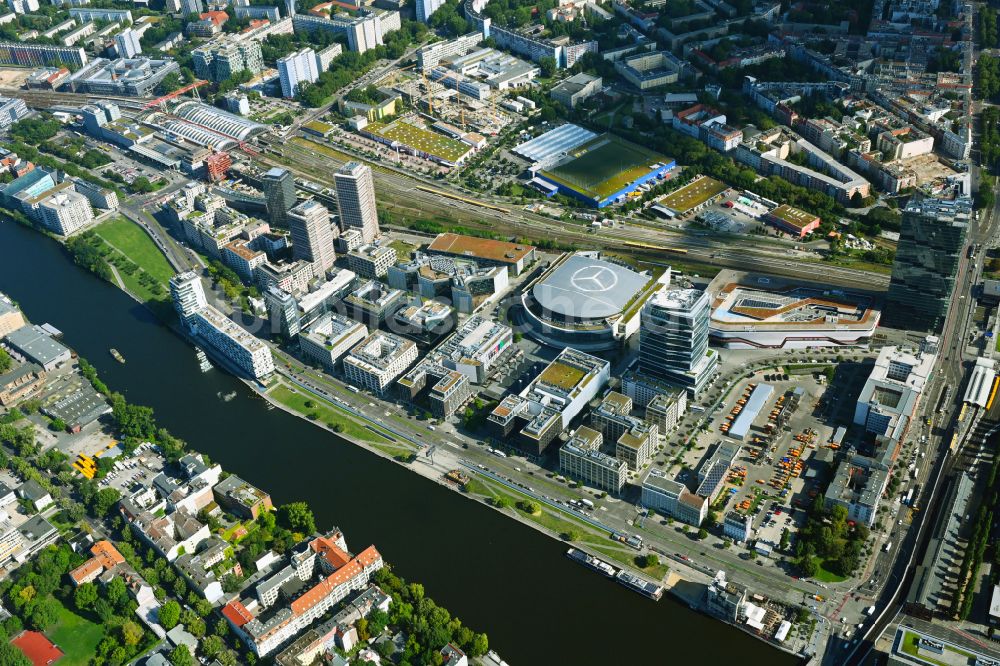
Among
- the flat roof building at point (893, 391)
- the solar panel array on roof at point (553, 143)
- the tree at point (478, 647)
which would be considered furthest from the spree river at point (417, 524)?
the solar panel array on roof at point (553, 143)

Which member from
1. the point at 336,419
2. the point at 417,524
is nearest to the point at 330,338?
the point at 336,419

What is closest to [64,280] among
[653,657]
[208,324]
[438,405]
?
[208,324]

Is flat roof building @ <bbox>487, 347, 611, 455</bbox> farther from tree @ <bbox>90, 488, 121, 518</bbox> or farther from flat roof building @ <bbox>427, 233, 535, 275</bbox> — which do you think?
tree @ <bbox>90, 488, 121, 518</bbox>

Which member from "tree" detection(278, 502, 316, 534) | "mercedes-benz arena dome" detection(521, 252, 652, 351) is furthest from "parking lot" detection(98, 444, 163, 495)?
"mercedes-benz arena dome" detection(521, 252, 652, 351)

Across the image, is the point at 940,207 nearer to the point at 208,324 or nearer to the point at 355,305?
the point at 355,305

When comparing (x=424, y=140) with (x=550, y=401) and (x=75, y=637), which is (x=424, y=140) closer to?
(x=550, y=401)
